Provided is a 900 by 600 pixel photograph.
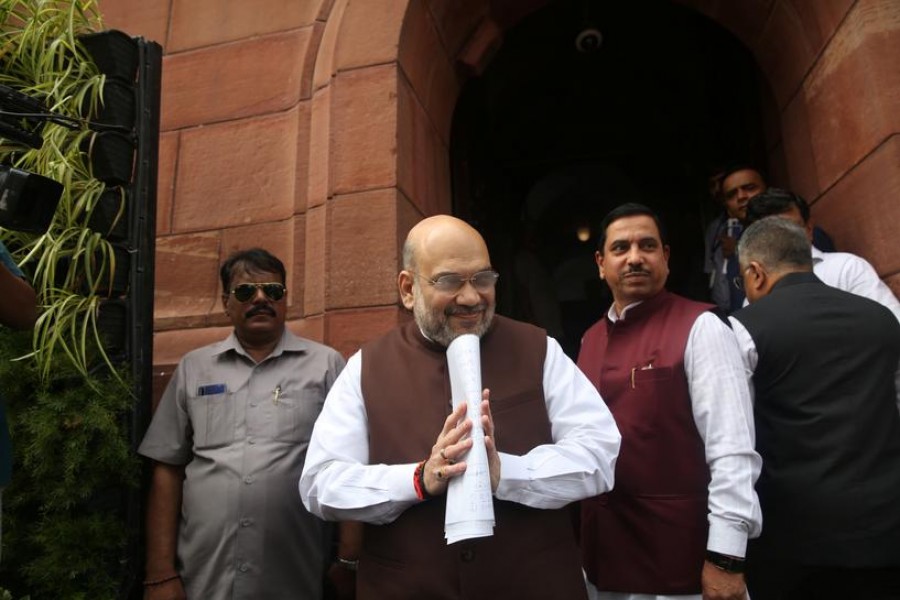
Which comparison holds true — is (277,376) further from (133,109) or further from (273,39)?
(273,39)

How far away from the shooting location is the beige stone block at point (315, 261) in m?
3.28

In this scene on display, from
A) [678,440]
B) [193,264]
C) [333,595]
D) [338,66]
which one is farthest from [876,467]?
[193,264]

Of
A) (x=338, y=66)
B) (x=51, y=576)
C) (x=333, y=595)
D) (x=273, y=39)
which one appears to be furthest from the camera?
(x=273, y=39)

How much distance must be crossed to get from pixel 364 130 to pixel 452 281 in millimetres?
1948

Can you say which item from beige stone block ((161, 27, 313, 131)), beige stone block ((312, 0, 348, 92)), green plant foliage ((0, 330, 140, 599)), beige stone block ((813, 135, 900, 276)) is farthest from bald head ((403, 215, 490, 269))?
beige stone block ((161, 27, 313, 131))

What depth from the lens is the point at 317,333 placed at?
320 cm

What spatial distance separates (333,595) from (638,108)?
5.93 metres

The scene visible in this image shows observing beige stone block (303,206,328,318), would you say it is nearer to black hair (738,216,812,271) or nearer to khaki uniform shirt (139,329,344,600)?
khaki uniform shirt (139,329,344,600)

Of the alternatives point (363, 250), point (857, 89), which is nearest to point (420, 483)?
point (363, 250)

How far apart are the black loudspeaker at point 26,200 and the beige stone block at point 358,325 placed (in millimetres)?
1367

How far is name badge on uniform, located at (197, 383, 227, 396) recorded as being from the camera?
2457 mm

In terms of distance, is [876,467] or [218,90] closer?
[876,467]

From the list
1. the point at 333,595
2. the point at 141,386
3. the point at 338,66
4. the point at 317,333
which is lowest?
the point at 333,595

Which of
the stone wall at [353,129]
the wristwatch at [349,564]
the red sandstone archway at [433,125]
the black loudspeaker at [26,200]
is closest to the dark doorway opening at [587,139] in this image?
the red sandstone archway at [433,125]
